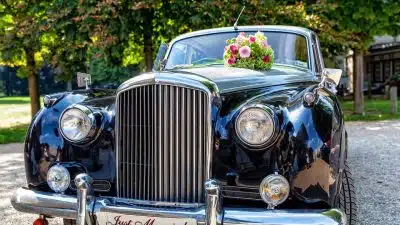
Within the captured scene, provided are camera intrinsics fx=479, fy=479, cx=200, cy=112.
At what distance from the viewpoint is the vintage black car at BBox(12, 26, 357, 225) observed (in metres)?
2.85

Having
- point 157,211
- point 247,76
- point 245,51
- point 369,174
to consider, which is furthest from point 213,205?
point 369,174

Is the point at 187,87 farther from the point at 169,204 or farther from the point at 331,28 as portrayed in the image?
the point at 331,28

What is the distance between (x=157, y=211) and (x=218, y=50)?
2315mm

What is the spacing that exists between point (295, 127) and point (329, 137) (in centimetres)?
23

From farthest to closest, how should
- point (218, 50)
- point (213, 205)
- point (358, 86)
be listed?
1. point (358, 86)
2. point (218, 50)
3. point (213, 205)

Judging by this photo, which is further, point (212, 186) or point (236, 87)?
point (236, 87)

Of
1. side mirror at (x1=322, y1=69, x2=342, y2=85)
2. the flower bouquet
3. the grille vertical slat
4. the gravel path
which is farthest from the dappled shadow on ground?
side mirror at (x1=322, y1=69, x2=342, y2=85)

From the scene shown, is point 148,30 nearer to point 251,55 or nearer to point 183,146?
point 251,55

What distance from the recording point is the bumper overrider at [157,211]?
268 cm

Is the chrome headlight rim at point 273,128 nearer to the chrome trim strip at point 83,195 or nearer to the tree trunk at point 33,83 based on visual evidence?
the chrome trim strip at point 83,195

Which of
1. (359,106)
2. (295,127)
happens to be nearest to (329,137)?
(295,127)

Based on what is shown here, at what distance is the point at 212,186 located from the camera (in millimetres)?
2771

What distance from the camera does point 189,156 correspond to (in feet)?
9.91

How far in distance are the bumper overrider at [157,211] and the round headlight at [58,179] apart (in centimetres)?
8
